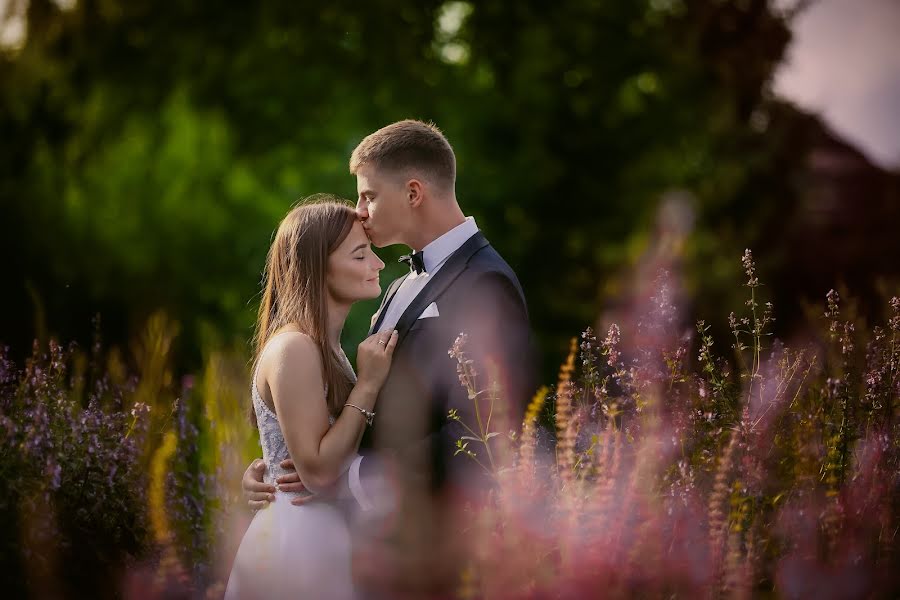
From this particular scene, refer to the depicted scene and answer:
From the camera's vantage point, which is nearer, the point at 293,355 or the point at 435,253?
the point at 293,355

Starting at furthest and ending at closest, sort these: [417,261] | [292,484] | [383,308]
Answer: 1. [383,308]
2. [417,261]
3. [292,484]

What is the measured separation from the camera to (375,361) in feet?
11.8

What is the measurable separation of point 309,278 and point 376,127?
8401mm

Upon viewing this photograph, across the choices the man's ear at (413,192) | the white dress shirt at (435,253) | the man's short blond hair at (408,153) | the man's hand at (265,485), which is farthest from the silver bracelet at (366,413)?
the man's short blond hair at (408,153)

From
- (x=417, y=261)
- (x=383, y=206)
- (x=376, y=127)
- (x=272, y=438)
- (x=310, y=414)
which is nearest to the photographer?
(x=310, y=414)

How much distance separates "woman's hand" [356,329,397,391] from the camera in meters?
3.59

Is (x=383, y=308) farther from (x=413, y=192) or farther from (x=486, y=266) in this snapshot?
(x=486, y=266)

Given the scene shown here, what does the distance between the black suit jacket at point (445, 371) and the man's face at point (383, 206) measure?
1.22 ft

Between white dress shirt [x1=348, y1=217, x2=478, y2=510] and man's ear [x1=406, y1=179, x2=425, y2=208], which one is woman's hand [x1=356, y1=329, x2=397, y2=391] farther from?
man's ear [x1=406, y1=179, x2=425, y2=208]

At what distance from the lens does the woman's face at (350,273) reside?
12.3 feet

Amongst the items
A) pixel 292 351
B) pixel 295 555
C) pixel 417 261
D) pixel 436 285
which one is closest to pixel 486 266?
pixel 436 285

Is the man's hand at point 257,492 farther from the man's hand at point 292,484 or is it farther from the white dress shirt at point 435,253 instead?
the white dress shirt at point 435,253

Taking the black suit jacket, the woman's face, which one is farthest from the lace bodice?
the woman's face

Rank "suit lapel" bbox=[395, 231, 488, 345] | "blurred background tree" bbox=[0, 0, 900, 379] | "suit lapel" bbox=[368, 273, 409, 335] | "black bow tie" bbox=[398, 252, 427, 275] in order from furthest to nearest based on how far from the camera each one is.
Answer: "blurred background tree" bbox=[0, 0, 900, 379] → "suit lapel" bbox=[368, 273, 409, 335] → "black bow tie" bbox=[398, 252, 427, 275] → "suit lapel" bbox=[395, 231, 488, 345]
